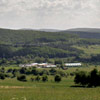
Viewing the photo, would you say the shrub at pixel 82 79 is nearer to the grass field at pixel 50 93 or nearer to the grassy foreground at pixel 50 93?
the grass field at pixel 50 93

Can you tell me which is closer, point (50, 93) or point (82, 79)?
point (50, 93)

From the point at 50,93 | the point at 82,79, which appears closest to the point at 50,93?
the point at 50,93

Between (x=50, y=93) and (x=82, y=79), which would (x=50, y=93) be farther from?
(x=82, y=79)

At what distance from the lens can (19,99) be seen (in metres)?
45.1

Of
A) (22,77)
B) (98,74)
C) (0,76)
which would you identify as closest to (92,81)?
(98,74)

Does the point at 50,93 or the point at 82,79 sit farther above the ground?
the point at 50,93

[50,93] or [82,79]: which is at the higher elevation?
[50,93]

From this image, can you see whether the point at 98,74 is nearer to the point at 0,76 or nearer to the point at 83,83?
the point at 83,83

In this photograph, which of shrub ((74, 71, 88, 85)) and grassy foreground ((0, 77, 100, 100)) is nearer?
grassy foreground ((0, 77, 100, 100))

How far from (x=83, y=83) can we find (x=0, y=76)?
66.0 metres

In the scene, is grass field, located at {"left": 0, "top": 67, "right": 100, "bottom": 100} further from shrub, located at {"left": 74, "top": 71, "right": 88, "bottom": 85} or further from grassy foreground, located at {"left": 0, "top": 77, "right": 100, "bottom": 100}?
shrub, located at {"left": 74, "top": 71, "right": 88, "bottom": 85}

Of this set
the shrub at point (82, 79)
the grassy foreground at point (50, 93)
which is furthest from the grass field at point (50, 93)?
the shrub at point (82, 79)

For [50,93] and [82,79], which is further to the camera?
[82,79]

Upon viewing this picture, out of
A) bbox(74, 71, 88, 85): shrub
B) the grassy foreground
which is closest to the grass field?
the grassy foreground
